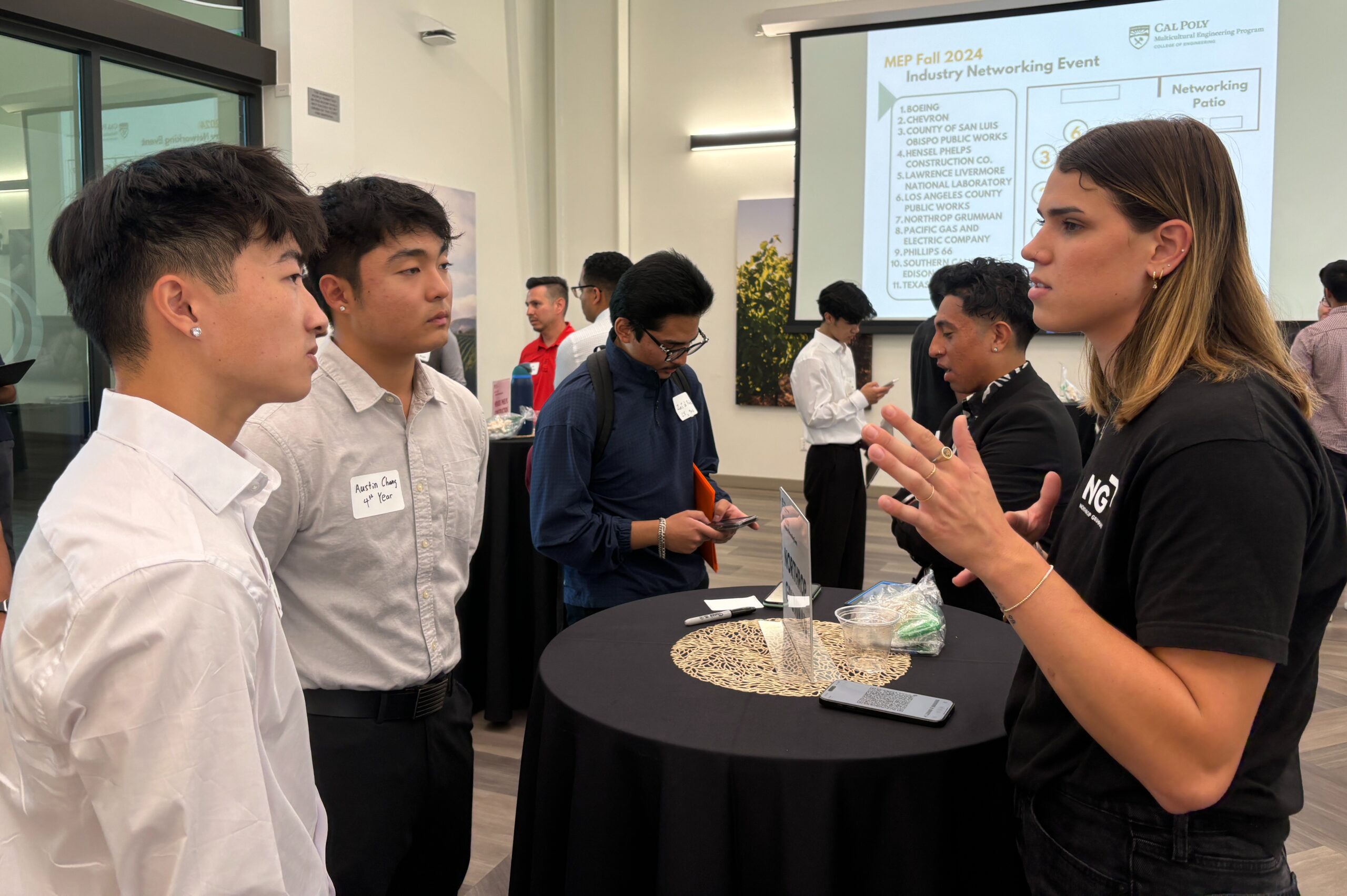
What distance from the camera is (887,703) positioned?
1.52 metres

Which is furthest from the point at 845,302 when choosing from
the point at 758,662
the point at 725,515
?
the point at 758,662

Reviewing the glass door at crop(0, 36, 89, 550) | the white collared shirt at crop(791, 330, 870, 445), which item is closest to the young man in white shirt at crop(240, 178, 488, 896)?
the white collared shirt at crop(791, 330, 870, 445)

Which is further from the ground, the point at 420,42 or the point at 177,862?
the point at 420,42

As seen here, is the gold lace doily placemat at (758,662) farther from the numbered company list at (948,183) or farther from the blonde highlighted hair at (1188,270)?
the numbered company list at (948,183)

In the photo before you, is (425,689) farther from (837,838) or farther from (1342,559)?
(1342,559)

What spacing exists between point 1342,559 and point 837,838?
0.76m

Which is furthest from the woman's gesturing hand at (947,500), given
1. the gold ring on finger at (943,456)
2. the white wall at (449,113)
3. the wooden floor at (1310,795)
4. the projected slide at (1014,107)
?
the projected slide at (1014,107)

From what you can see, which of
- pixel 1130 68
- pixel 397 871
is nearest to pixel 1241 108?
pixel 1130 68

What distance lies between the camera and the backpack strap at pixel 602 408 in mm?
2299

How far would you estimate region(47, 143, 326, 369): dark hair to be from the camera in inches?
38.2

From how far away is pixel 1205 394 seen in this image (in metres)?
1.02

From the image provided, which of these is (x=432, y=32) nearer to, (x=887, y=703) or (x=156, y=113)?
(x=156, y=113)

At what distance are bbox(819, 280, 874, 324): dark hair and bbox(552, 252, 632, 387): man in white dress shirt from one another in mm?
1071

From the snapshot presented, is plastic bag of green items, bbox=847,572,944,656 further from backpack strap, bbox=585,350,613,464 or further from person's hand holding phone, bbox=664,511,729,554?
backpack strap, bbox=585,350,613,464
